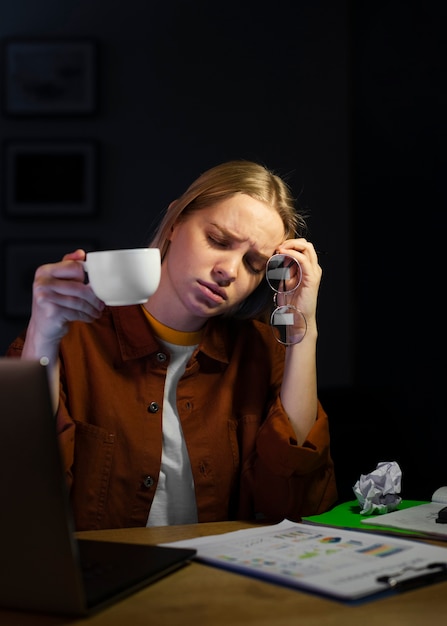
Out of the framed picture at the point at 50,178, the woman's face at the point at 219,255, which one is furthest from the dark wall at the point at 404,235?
the framed picture at the point at 50,178

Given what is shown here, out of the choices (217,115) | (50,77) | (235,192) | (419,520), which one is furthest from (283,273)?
(50,77)

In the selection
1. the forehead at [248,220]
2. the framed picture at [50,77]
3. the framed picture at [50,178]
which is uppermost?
the framed picture at [50,77]

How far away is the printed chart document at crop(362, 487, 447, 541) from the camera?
1160 millimetres

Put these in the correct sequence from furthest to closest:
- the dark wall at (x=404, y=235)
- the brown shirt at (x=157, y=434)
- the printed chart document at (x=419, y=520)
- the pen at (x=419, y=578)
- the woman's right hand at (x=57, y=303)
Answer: the dark wall at (x=404, y=235), the brown shirt at (x=157, y=434), the woman's right hand at (x=57, y=303), the printed chart document at (x=419, y=520), the pen at (x=419, y=578)

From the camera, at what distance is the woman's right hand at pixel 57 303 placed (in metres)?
1.28

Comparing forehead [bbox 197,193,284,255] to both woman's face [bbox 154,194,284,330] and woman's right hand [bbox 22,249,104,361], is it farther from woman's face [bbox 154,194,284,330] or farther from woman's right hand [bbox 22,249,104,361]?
woman's right hand [bbox 22,249,104,361]

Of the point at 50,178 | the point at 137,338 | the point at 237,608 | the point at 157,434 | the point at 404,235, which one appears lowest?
the point at 237,608

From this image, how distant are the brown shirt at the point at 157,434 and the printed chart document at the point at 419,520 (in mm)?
217

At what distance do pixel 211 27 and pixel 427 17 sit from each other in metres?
1.20

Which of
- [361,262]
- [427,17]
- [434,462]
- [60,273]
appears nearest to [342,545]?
[60,273]

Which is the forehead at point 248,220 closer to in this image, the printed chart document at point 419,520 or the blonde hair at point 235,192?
Result: the blonde hair at point 235,192

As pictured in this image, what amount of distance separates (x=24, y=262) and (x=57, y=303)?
7.87 feet

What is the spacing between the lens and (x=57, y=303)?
1317 millimetres

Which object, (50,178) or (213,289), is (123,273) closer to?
(213,289)
